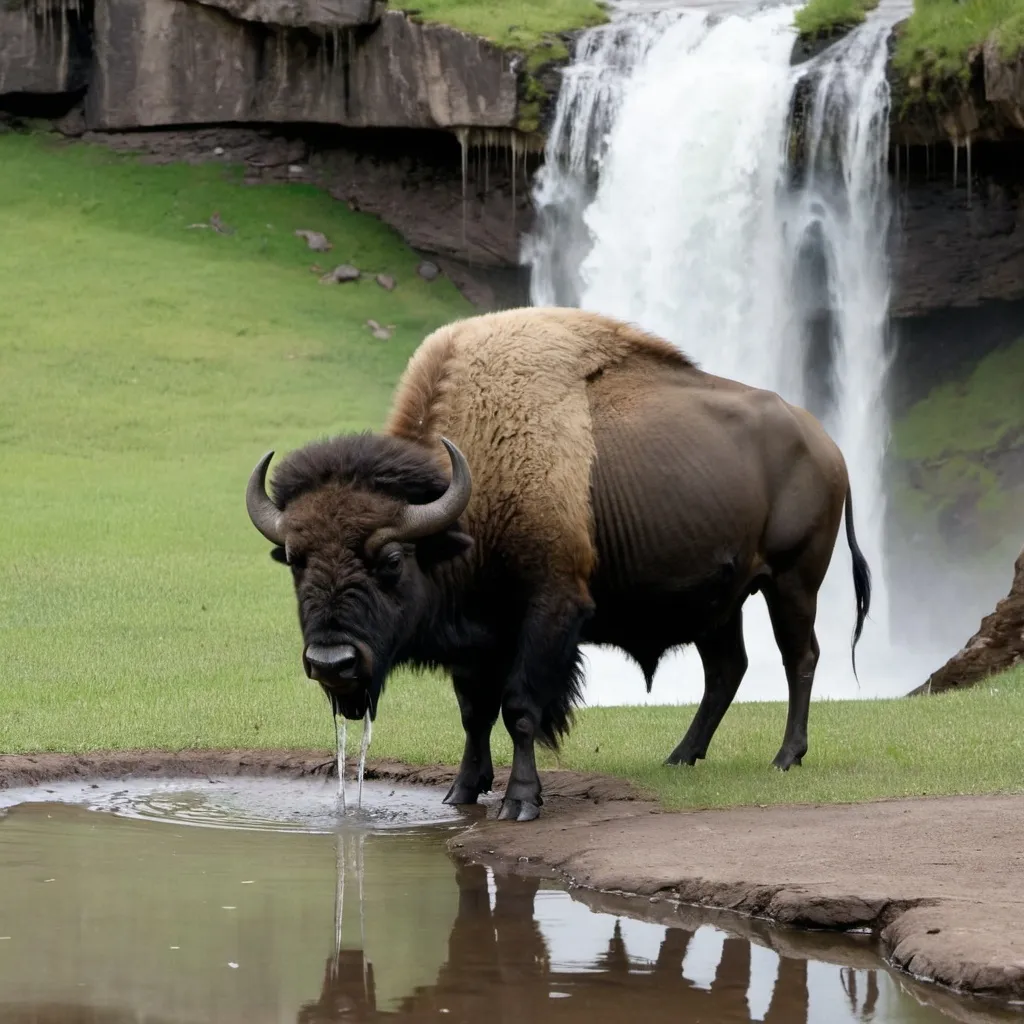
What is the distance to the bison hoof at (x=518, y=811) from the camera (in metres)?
8.59

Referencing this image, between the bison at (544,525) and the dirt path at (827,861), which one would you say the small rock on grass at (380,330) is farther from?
the dirt path at (827,861)

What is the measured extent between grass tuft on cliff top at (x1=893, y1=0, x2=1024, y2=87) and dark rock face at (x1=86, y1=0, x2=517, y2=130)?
8032mm

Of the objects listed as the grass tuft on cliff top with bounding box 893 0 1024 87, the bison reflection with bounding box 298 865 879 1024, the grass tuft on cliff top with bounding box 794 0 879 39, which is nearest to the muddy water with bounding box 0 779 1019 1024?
the bison reflection with bounding box 298 865 879 1024

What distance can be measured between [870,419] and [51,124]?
A: 19568 millimetres

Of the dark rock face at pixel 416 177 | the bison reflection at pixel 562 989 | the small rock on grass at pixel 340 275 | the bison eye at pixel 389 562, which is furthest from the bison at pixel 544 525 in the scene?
the small rock on grass at pixel 340 275

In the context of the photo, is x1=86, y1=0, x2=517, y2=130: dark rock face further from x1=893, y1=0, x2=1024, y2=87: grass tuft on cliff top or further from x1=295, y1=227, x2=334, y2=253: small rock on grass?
x1=893, y1=0, x2=1024, y2=87: grass tuft on cliff top

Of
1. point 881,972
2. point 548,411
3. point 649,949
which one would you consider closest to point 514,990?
point 649,949

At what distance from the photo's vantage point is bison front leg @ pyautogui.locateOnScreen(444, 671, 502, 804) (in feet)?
30.3

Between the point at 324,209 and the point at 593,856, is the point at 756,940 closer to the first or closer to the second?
the point at 593,856

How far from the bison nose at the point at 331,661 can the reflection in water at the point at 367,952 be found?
0.78 metres

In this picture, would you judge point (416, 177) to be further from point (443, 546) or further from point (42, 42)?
point (443, 546)

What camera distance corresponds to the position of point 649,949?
613 cm

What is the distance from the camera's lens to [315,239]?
115 feet

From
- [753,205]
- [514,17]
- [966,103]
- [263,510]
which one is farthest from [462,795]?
[514,17]
